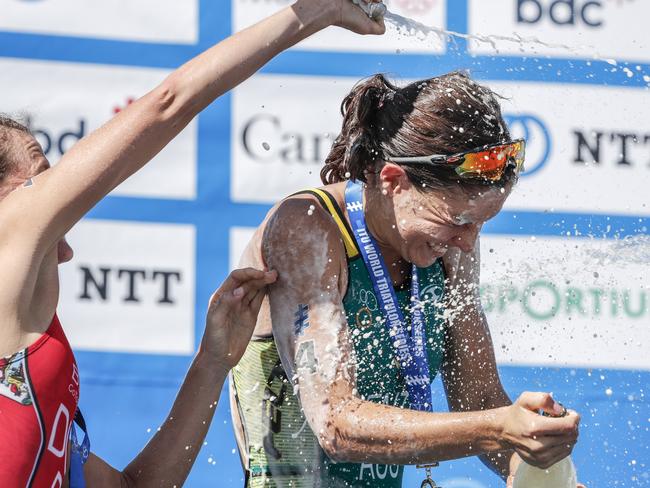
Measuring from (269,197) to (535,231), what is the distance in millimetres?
954

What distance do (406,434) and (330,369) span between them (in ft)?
0.77

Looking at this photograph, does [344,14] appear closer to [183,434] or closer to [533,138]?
[183,434]

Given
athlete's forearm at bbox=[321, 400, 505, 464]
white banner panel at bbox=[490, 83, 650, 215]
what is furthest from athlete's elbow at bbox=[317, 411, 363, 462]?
white banner panel at bbox=[490, 83, 650, 215]

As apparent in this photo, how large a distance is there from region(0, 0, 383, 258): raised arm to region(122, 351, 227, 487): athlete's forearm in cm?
69

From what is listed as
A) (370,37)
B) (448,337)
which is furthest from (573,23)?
(448,337)

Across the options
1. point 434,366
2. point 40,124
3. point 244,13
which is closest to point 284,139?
point 244,13

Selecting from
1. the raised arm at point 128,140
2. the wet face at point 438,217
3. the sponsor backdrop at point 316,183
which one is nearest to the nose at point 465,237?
the wet face at point 438,217

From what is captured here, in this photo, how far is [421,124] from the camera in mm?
2512

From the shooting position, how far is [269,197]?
13.0 ft

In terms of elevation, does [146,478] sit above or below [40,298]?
below

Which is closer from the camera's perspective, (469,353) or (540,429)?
(540,429)

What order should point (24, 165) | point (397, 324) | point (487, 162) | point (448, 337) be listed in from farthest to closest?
point (448, 337) → point (397, 324) → point (487, 162) → point (24, 165)

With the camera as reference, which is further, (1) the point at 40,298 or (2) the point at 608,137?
(2) the point at 608,137

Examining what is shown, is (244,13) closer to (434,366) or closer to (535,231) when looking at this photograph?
(535,231)
